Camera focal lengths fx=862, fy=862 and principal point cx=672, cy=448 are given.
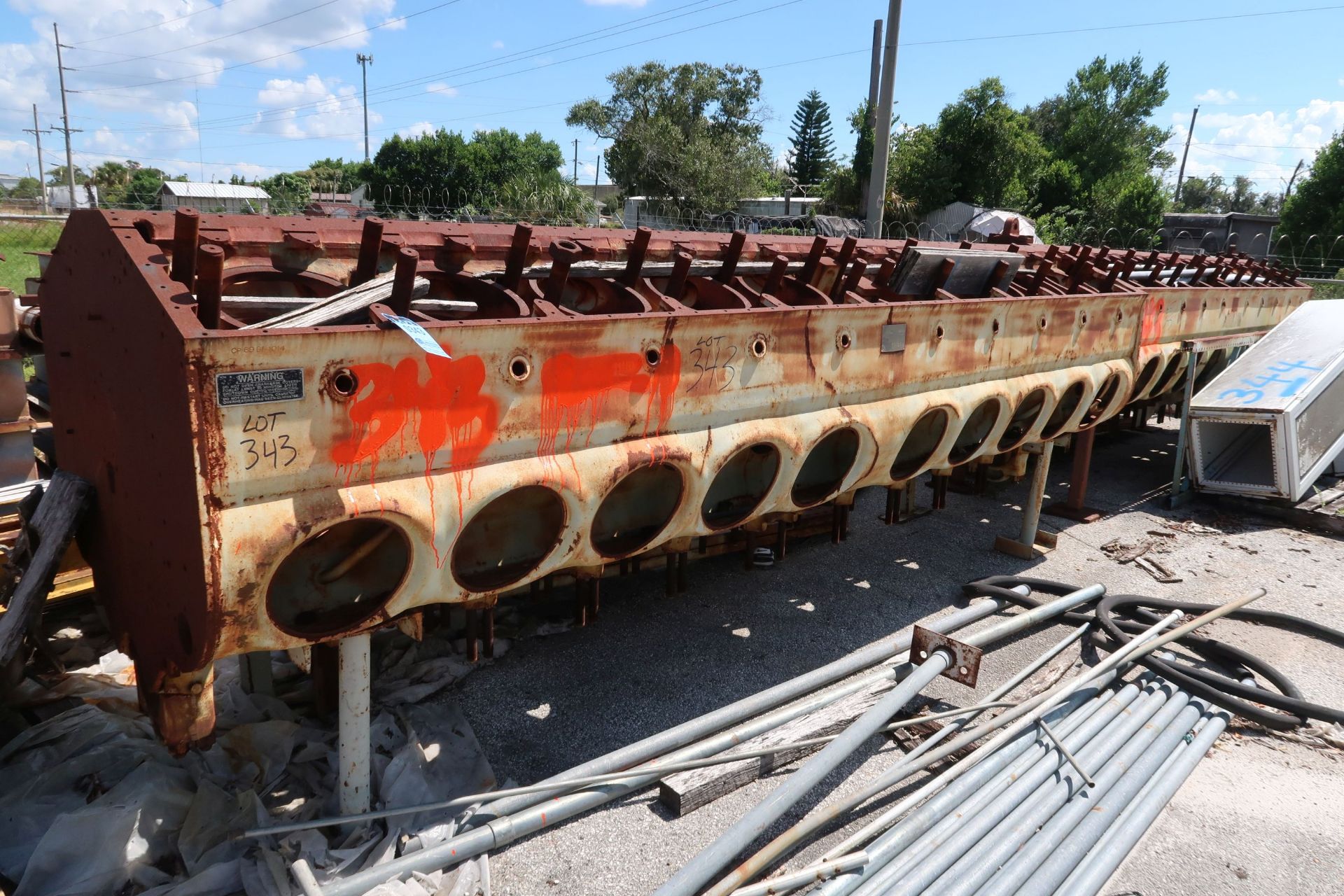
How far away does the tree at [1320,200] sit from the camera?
28234 millimetres

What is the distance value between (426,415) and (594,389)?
0.76 m

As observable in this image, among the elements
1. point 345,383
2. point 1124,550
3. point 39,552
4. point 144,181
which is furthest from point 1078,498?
point 144,181

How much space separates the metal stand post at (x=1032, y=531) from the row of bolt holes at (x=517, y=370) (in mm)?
3490

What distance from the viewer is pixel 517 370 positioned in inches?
131

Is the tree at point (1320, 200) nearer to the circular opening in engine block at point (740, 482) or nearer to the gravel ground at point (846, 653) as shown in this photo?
the gravel ground at point (846, 653)

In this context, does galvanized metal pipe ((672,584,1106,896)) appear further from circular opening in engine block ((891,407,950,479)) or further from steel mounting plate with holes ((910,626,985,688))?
circular opening in engine block ((891,407,950,479))

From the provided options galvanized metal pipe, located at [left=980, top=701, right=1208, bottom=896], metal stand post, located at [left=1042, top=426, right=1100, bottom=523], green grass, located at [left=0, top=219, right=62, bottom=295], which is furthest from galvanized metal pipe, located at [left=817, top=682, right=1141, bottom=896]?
green grass, located at [left=0, top=219, right=62, bottom=295]

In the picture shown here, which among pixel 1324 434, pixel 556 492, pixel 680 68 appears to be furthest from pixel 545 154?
pixel 556 492

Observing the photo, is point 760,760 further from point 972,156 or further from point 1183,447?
point 972,156

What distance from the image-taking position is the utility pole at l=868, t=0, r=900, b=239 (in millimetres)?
9977

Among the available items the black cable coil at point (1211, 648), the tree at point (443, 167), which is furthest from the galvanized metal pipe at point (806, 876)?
the tree at point (443, 167)

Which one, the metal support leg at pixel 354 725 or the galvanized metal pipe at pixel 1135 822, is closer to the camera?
the metal support leg at pixel 354 725

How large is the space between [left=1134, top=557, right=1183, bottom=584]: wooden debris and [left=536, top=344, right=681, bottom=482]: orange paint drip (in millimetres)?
5459

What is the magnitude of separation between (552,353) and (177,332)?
4.35 ft
